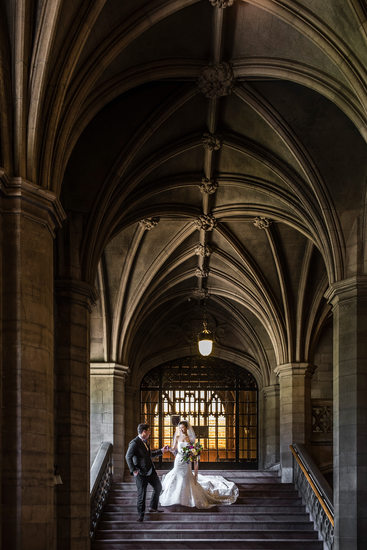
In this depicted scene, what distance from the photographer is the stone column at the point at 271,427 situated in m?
23.2

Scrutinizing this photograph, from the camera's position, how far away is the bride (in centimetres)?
1567

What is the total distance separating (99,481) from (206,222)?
573cm

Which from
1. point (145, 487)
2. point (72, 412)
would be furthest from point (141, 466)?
point (72, 412)

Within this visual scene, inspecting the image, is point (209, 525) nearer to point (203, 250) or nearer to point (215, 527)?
point (215, 527)

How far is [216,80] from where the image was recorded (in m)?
12.8

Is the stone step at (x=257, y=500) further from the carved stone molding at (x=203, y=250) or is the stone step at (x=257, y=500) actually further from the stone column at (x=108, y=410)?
the carved stone molding at (x=203, y=250)

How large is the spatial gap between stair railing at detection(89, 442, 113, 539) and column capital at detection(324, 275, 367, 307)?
18.0 feet

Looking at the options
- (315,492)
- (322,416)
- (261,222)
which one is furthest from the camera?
(322,416)

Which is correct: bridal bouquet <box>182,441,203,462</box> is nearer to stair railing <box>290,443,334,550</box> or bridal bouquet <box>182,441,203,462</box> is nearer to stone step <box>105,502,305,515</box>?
stone step <box>105,502,305,515</box>

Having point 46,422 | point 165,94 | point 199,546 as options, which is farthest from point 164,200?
point 46,422

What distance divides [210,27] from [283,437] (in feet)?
36.4

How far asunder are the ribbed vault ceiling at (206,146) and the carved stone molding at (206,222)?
33 millimetres

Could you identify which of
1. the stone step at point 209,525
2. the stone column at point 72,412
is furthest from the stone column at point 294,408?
the stone column at point 72,412

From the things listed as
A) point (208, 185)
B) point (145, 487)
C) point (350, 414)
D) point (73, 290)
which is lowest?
point (145, 487)
